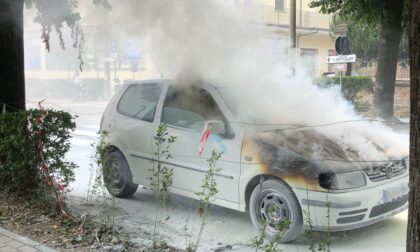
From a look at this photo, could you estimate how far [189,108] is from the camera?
5.62 meters

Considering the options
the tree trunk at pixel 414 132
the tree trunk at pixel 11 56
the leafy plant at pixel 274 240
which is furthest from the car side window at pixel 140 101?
the tree trunk at pixel 414 132

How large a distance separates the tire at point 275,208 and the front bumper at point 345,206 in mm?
77

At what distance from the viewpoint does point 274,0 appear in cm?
990

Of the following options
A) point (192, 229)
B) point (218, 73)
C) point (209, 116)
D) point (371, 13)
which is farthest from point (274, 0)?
point (192, 229)

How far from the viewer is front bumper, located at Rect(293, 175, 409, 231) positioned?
4367mm

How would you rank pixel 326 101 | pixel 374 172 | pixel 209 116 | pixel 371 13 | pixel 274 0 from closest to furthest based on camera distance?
pixel 374 172
pixel 209 116
pixel 326 101
pixel 274 0
pixel 371 13

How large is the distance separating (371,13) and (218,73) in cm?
605

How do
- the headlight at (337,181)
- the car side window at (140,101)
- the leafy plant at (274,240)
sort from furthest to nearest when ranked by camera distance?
the car side window at (140,101)
the headlight at (337,181)
the leafy plant at (274,240)

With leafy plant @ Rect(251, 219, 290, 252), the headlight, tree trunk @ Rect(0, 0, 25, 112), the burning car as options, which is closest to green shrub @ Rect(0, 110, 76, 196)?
tree trunk @ Rect(0, 0, 25, 112)

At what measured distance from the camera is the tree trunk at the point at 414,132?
270cm

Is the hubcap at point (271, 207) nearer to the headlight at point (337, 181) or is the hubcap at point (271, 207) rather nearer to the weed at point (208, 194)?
the headlight at point (337, 181)

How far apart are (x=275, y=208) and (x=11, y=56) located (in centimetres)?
361

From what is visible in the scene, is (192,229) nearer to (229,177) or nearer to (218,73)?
(229,177)

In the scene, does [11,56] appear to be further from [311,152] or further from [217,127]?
[311,152]
